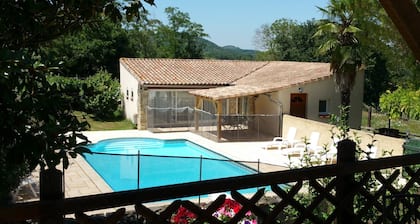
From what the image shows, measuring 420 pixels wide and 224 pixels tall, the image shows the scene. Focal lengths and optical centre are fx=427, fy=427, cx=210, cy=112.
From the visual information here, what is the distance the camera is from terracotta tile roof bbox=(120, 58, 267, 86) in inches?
917

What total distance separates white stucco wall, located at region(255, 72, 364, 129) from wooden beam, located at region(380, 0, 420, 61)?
1762cm

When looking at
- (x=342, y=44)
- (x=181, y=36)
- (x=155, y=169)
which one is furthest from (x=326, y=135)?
(x=181, y=36)

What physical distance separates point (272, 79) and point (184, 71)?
527cm

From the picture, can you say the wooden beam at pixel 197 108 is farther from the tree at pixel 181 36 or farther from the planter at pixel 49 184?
the tree at pixel 181 36

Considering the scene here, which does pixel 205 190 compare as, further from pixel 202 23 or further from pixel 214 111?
pixel 202 23

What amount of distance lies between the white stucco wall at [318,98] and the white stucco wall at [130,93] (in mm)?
7021

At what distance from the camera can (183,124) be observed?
74.9 ft

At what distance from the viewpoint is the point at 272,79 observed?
2358cm

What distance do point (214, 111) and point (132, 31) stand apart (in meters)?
20.8

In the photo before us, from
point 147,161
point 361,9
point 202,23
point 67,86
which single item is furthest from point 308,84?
point 202,23

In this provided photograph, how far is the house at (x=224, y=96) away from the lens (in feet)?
68.3

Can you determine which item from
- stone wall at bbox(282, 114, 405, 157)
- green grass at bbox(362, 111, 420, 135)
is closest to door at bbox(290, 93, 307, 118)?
stone wall at bbox(282, 114, 405, 157)

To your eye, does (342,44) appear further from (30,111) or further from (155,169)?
(30,111)

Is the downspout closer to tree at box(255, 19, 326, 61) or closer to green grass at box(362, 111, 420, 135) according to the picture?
green grass at box(362, 111, 420, 135)
